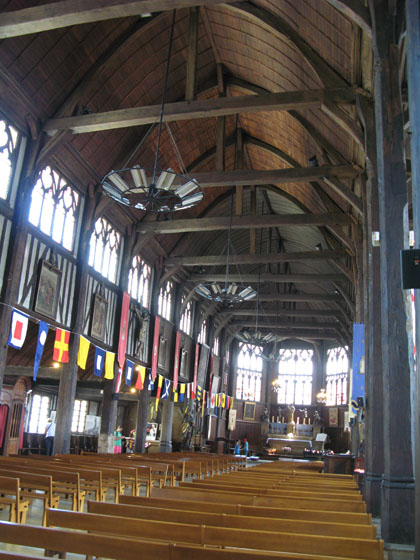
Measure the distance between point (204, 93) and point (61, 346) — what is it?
1119 cm

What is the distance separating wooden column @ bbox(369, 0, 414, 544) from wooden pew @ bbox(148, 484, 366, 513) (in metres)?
0.98

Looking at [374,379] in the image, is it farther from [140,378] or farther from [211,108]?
[140,378]

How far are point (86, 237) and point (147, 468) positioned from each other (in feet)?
30.7

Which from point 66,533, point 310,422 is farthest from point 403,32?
point 310,422

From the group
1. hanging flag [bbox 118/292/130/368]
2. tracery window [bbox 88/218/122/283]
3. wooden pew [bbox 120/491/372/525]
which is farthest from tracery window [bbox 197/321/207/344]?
wooden pew [bbox 120/491/372/525]

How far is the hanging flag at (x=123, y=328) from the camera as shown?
18797 mm

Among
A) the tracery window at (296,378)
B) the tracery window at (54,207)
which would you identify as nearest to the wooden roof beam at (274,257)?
the tracery window at (54,207)

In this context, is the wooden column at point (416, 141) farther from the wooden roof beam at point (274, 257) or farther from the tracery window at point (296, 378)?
the tracery window at point (296, 378)

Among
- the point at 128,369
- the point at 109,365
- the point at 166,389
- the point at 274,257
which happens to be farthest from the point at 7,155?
the point at 166,389

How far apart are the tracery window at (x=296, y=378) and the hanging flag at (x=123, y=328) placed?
24146 mm

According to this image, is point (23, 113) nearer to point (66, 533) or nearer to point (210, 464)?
point (210, 464)

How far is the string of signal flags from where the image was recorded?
13.0m

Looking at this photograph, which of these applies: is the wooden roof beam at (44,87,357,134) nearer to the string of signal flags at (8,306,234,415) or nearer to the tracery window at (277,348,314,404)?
the string of signal flags at (8,306,234,415)

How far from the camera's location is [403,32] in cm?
779
